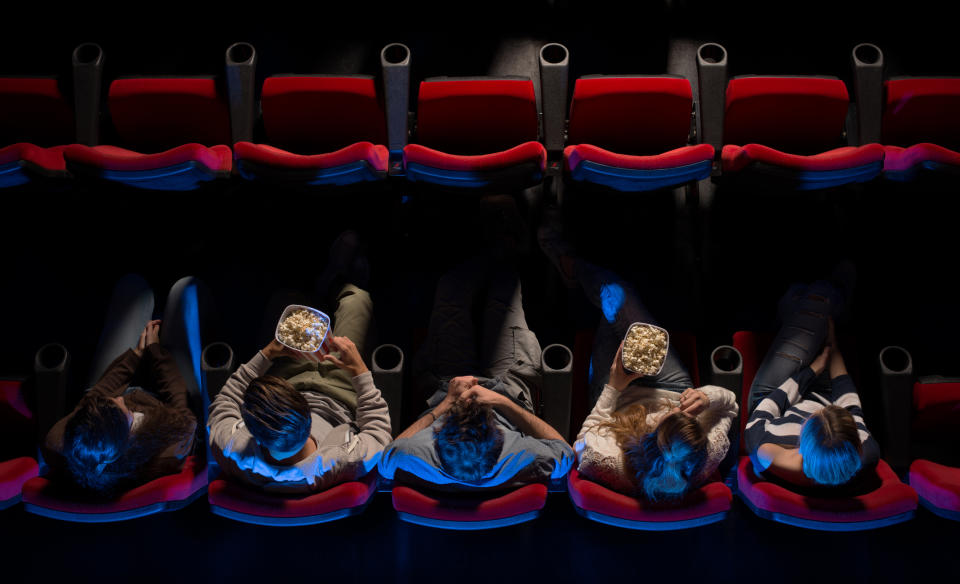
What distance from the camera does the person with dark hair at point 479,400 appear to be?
753 mm

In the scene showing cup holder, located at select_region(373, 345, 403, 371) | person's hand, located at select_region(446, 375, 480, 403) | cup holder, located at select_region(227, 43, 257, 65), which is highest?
cup holder, located at select_region(227, 43, 257, 65)

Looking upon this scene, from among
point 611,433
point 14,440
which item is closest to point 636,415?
point 611,433

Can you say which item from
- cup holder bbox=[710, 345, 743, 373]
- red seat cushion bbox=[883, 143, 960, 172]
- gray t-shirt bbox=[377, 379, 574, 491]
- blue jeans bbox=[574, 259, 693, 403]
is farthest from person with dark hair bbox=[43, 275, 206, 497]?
red seat cushion bbox=[883, 143, 960, 172]

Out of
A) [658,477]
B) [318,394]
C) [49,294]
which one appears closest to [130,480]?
[318,394]

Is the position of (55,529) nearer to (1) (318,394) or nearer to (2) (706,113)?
(1) (318,394)

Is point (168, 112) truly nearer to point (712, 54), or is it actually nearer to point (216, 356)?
point (216, 356)

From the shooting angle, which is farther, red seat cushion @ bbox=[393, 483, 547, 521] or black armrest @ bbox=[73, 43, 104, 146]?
black armrest @ bbox=[73, 43, 104, 146]

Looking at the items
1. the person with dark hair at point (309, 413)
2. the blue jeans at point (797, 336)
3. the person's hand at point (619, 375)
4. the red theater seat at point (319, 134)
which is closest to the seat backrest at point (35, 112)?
the red theater seat at point (319, 134)

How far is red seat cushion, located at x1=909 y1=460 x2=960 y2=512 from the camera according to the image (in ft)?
2.60

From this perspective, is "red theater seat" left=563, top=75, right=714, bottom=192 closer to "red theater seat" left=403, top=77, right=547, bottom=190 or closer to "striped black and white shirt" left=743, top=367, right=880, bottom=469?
"red theater seat" left=403, top=77, right=547, bottom=190

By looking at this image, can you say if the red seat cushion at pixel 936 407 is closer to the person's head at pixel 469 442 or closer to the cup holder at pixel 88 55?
the person's head at pixel 469 442

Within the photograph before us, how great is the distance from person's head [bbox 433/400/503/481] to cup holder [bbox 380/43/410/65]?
404 mm

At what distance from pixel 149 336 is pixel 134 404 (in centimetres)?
10

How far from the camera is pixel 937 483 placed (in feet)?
2.65
